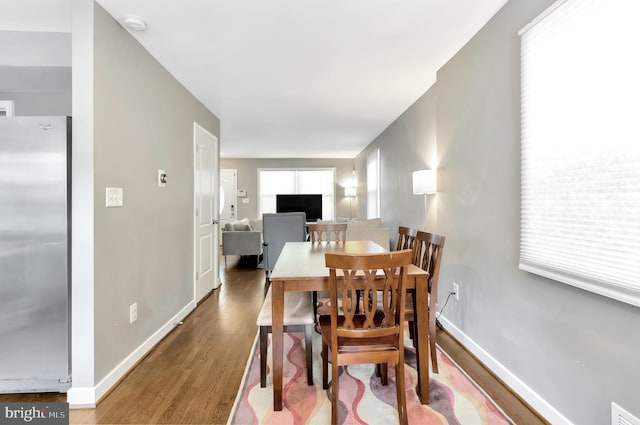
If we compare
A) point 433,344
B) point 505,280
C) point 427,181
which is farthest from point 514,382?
point 427,181

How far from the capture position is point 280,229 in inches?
175

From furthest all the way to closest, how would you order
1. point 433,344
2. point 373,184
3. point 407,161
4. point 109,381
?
point 373,184, point 407,161, point 433,344, point 109,381

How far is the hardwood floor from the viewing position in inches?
67.4

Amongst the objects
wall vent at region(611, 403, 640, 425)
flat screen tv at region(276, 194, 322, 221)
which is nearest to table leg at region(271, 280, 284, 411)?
wall vent at region(611, 403, 640, 425)

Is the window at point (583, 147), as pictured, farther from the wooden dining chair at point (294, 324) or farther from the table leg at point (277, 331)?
the table leg at point (277, 331)

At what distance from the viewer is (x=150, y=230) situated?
8.36 feet

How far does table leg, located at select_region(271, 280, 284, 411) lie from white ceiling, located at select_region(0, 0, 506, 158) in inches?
70.0

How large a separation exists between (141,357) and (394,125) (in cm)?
427

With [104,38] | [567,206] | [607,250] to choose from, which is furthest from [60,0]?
[607,250]

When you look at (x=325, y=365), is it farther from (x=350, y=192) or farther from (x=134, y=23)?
(x=350, y=192)

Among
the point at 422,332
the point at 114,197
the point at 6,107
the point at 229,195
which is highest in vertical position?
the point at 6,107

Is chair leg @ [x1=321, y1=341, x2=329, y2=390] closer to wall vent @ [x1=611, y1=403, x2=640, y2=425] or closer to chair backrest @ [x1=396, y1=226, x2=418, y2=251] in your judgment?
chair backrest @ [x1=396, y1=226, x2=418, y2=251]

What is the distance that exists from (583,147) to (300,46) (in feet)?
6.62

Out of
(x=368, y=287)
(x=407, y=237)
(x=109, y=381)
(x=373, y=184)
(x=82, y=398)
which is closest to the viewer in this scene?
(x=368, y=287)
